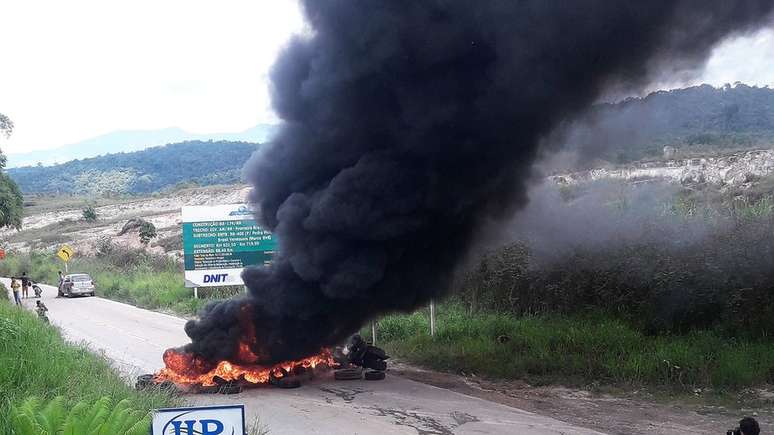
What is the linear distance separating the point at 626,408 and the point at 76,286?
2815 centimetres

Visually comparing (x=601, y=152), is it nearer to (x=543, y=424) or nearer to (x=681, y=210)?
(x=681, y=210)

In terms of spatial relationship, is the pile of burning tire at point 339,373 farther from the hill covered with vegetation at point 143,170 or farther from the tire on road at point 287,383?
the hill covered with vegetation at point 143,170

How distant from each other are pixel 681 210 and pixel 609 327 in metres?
5.12

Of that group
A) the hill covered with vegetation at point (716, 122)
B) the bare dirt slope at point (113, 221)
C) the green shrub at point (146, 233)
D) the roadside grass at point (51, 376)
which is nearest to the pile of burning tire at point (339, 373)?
the roadside grass at point (51, 376)

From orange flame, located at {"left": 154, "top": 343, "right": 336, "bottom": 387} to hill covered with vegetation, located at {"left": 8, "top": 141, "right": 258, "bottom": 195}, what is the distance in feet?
272

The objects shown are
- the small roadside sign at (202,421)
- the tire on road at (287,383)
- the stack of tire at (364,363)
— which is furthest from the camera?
the stack of tire at (364,363)

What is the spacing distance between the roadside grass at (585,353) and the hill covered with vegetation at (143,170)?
81507 mm

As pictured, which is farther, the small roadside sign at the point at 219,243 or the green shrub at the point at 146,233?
the green shrub at the point at 146,233

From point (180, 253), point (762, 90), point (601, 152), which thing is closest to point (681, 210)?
point (601, 152)

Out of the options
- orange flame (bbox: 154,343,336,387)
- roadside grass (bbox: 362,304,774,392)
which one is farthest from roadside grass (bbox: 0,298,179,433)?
roadside grass (bbox: 362,304,774,392)

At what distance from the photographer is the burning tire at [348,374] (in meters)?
12.0

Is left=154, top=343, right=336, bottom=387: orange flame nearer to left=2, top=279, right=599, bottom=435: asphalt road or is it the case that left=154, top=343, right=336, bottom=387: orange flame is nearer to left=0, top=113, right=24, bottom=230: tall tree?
left=2, top=279, right=599, bottom=435: asphalt road

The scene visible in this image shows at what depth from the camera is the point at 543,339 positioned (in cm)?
1245

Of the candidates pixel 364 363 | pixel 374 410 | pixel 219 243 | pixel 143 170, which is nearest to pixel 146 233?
pixel 219 243
